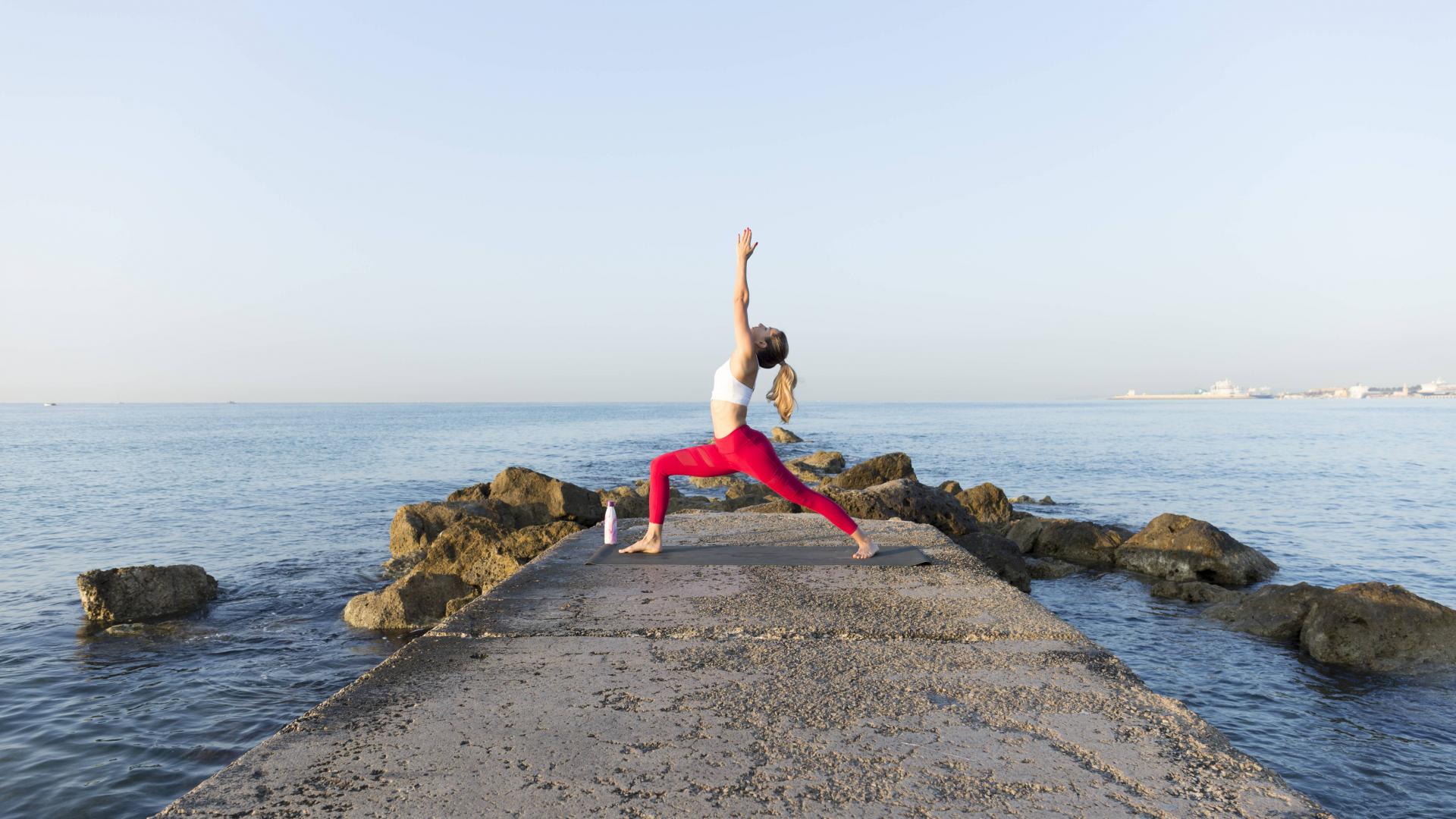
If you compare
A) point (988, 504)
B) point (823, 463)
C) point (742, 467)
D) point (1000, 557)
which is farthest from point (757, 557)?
point (823, 463)

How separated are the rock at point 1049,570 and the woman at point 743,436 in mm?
6089

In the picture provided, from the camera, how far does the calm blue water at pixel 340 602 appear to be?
559 cm

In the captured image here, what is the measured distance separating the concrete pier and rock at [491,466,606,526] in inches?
368

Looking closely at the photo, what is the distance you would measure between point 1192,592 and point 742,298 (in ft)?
26.5

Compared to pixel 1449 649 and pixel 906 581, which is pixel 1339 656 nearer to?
pixel 1449 649

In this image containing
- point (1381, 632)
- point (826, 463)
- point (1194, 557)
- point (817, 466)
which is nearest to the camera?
point (1381, 632)

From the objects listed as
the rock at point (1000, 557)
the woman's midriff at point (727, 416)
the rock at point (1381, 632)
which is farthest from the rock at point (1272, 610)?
the woman's midriff at point (727, 416)

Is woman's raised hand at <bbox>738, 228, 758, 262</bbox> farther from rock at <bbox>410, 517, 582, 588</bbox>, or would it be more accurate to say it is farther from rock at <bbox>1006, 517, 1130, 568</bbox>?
rock at <bbox>1006, 517, 1130, 568</bbox>

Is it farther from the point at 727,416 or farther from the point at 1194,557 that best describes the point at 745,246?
the point at 1194,557

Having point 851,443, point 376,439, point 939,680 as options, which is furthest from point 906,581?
point 376,439

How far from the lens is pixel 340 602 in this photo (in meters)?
10.4

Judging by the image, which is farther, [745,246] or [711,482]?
[711,482]

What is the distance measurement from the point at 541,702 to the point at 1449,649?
8.39 m

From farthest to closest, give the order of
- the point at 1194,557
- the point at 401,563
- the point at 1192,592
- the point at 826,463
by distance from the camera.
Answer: the point at 826,463, the point at 401,563, the point at 1194,557, the point at 1192,592
